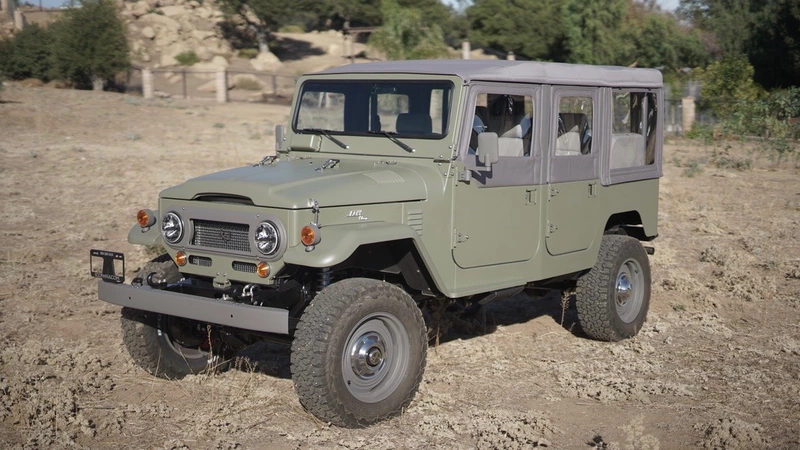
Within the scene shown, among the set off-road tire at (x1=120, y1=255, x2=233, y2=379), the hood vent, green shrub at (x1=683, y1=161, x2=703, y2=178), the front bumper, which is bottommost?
off-road tire at (x1=120, y1=255, x2=233, y2=379)

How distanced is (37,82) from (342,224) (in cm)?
3244

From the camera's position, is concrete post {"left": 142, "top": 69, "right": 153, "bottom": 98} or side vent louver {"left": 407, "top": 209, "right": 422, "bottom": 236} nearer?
side vent louver {"left": 407, "top": 209, "right": 422, "bottom": 236}

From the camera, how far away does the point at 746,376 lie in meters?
6.74

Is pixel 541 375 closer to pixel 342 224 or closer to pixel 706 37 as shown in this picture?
pixel 342 224

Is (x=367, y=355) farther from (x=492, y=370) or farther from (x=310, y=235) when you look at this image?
(x=492, y=370)

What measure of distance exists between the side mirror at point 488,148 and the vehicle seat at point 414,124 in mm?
433

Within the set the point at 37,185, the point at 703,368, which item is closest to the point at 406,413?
the point at 703,368

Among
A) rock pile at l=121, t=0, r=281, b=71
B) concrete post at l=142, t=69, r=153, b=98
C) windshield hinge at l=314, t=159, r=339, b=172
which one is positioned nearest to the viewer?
windshield hinge at l=314, t=159, r=339, b=172

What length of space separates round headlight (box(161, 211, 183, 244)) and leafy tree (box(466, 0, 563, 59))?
44901 millimetres

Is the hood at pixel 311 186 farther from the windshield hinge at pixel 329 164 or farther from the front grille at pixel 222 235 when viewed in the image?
the front grille at pixel 222 235

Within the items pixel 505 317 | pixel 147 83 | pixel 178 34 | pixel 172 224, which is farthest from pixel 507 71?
pixel 178 34

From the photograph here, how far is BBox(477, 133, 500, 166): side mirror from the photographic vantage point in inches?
238

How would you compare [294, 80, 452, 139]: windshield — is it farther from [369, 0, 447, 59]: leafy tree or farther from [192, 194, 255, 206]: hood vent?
[369, 0, 447, 59]: leafy tree

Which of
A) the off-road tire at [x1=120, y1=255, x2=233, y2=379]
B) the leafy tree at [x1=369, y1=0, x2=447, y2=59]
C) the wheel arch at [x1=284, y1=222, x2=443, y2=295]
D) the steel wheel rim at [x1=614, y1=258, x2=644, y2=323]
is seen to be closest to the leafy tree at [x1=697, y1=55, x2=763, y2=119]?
the leafy tree at [x1=369, y1=0, x2=447, y2=59]
